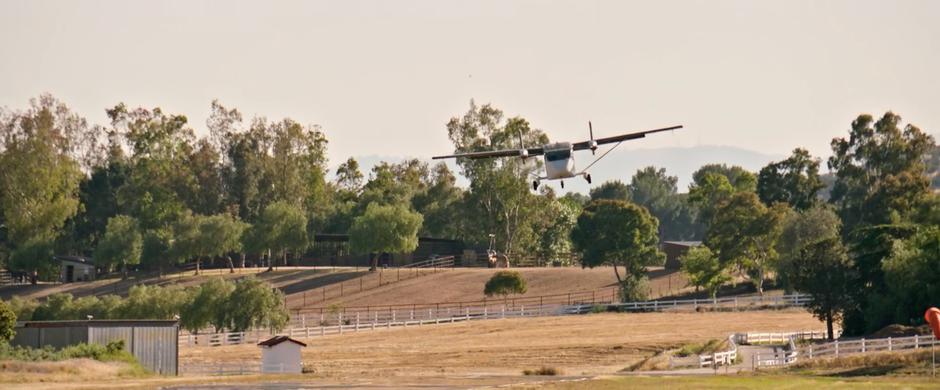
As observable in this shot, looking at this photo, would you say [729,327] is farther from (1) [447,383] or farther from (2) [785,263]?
(1) [447,383]

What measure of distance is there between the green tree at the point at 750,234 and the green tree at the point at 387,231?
3443cm

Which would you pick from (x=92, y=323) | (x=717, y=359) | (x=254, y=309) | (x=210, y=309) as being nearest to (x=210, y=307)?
(x=210, y=309)

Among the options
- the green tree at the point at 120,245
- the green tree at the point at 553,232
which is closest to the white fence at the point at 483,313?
the green tree at the point at 553,232

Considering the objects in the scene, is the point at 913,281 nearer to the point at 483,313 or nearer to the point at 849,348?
the point at 849,348

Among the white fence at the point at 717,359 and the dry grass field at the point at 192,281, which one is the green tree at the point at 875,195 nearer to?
the white fence at the point at 717,359

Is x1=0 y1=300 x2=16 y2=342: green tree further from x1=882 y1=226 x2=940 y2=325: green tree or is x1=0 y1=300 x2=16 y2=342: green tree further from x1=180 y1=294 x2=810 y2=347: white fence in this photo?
x1=882 y1=226 x2=940 y2=325: green tree

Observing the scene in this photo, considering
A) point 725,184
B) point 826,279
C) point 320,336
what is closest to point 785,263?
point 826,279

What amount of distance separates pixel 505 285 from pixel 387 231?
21959 mm

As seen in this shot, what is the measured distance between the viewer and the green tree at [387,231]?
15462cm

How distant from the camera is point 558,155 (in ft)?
253

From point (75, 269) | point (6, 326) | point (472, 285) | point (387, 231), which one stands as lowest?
point (6, 326)

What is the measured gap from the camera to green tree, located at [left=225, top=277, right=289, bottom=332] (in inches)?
4387

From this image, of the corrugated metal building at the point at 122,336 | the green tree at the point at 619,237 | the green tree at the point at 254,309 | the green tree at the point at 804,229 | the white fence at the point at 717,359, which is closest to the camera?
the white fence at the point at 717,359

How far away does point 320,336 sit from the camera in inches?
4291
